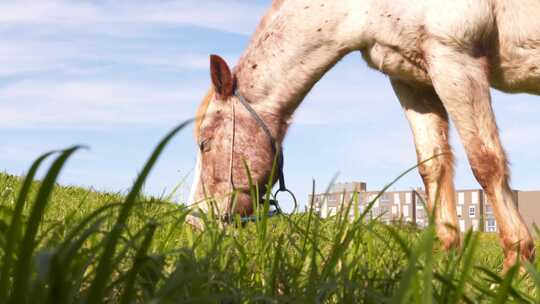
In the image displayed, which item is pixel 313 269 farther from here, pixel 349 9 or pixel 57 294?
pixel 349 9

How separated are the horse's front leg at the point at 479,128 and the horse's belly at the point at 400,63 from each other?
276 mm

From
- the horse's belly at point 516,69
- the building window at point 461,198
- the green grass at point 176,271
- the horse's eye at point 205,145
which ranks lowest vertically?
the green grass at point 176,271

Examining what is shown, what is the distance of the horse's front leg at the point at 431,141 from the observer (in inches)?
195

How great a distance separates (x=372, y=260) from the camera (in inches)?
94.6

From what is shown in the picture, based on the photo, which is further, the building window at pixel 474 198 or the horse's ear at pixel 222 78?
the building window at pixel 474 198

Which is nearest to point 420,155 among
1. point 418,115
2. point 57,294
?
point 418,115

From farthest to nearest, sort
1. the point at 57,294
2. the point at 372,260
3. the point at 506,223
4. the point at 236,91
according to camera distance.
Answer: the point at 236,91 → the point at 506,223 → the point at 372,260 → the point at 57,294

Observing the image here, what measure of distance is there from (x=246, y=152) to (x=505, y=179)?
2.04m

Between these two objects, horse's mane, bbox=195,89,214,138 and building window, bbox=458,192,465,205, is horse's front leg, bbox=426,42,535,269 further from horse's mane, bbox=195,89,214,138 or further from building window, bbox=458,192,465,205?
building window, bbox=458,192,465,205

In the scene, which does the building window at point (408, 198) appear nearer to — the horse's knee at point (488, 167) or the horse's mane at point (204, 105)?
the horse's mane at point (204, 105)

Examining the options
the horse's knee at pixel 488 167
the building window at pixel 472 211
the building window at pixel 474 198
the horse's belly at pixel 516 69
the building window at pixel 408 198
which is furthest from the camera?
the building window at pixel 474 198

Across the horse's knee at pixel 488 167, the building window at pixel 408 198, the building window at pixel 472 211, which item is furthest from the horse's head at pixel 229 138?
the building window at pixel 472 211

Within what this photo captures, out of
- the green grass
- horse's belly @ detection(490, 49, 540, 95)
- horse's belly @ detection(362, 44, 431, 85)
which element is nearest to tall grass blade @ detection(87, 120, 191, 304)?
the green grass

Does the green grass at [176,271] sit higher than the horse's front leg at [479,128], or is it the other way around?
the horse's front leg at [479,128]
